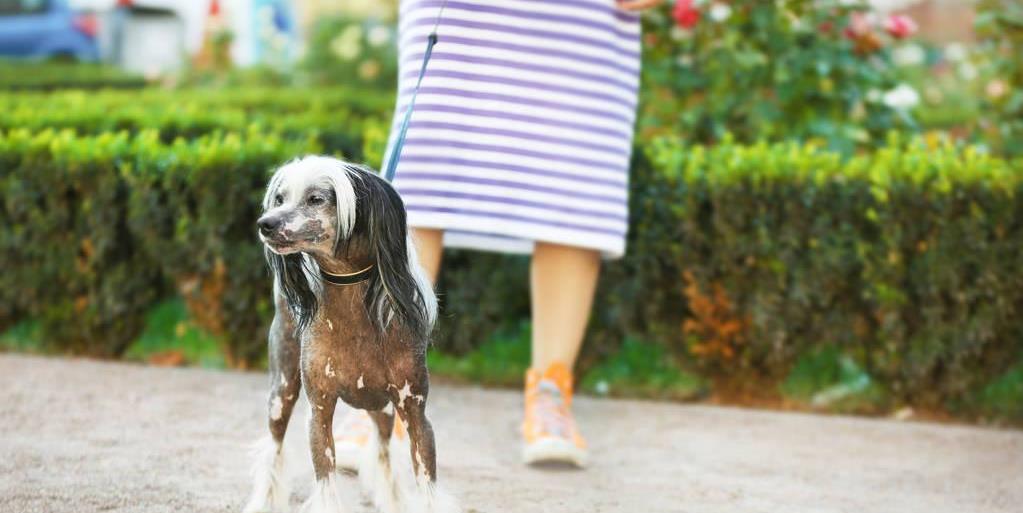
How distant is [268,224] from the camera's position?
2359mm

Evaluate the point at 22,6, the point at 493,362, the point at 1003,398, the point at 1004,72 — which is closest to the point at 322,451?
the point at 493,362

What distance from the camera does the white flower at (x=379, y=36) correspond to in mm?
11719

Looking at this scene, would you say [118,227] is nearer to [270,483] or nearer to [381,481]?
[270,483]

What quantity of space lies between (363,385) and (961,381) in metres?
2.81

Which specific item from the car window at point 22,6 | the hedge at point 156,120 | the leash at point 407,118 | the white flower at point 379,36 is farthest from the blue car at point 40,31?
the leash at point 407,118

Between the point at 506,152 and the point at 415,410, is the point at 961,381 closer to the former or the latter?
the point at 506,152

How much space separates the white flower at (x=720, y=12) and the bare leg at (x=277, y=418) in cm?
365

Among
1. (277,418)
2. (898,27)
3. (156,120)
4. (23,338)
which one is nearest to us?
(277,418)

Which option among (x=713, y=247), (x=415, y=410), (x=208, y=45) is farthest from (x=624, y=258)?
(x=208, y=45)

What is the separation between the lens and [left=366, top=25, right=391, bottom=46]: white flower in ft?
38.4

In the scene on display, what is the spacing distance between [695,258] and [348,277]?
2.42 metres

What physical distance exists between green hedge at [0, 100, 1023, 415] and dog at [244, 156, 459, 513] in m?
2.23

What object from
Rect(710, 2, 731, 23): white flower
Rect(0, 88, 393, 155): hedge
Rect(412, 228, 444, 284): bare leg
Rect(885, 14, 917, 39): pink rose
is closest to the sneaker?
Rect(412, 228, 444, 284): bare leg

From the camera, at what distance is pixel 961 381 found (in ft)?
15.2
